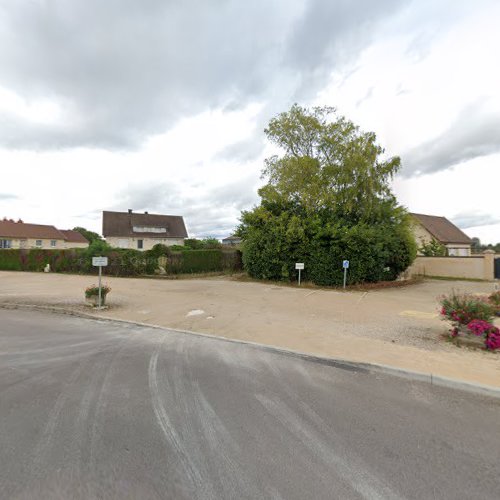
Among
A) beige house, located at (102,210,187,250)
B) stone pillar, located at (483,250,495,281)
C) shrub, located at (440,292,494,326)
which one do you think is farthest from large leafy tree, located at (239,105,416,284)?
beige house, located at (102,210,187,250)

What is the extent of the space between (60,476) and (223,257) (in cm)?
2106

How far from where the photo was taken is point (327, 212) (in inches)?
677

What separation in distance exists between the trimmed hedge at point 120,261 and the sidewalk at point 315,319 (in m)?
6.34

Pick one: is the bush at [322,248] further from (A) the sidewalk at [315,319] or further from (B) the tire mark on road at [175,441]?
(B) the tire mark on road at [175,441]

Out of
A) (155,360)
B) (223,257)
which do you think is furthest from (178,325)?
(223,257)

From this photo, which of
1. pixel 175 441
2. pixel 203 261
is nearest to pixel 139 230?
pixel 203 261

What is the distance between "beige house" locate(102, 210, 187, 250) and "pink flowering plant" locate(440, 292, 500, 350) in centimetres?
3910

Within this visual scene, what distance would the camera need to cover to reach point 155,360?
16.9ft

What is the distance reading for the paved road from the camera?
234 centimetres

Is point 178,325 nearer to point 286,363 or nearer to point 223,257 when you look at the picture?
point 286,363

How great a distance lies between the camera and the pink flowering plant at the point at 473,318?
548 centimetres

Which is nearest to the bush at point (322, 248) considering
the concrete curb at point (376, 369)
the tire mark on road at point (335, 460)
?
the concrete curb at point (376, 369)

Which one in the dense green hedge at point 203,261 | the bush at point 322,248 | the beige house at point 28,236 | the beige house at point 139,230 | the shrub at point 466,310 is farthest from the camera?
the beige house at point 28,236

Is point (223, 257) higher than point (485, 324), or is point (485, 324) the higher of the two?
point (223, 257)
